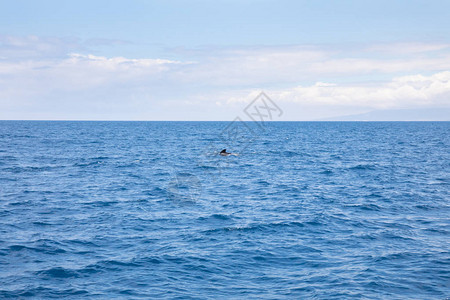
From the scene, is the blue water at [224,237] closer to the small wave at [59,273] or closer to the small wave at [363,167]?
the small wave at [59,273]

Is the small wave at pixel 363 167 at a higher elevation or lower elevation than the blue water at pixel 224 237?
higher

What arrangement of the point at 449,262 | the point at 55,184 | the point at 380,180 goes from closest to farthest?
the point at 449,262 → the point at 55,184 → the point at 380,180

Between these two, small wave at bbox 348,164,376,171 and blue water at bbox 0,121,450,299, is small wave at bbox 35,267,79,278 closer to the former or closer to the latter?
blue water at bbox 0,121,450,299

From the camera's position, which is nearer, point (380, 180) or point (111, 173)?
point (380, 180)

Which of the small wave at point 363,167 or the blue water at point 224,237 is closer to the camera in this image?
the blue water at point 224,237

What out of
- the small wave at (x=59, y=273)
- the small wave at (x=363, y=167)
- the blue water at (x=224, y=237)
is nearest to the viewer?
the blue water at (x=224, y=237)

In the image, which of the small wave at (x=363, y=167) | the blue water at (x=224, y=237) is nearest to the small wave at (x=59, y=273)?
the blue water at (x=224, y=237)

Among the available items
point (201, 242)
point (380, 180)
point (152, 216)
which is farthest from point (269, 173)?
point (201, 242)

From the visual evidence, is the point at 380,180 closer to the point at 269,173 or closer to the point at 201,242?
the point at 269,173

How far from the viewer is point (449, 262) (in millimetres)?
17734

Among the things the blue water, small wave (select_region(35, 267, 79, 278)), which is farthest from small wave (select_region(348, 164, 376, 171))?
small wave (select_region(35, 267, 79, 278))

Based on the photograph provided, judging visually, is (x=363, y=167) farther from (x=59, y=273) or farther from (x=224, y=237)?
(x=59, y=273)

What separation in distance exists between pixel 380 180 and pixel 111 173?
31.2m

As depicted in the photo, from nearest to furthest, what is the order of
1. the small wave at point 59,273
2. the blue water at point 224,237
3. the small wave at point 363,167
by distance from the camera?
the blue water at point 224,237
the small wave at point 59,273
the small wave at point 363,167
